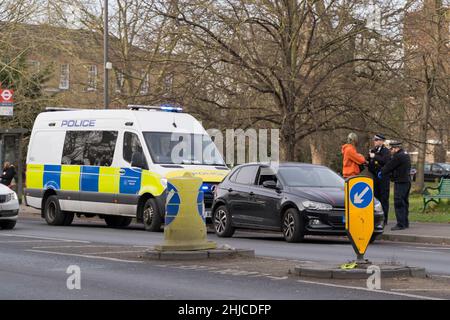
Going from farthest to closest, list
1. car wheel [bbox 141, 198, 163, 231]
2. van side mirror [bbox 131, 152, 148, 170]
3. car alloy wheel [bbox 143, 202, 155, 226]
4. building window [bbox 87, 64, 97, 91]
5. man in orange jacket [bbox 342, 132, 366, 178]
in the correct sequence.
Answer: building window [bbox 87, 64, 97, 91] → van side mirror [bbox 131, 152, 148, 170] → car alloy wheel [bbox 143, 202, 155, 226] → car wheel [bbox 141, 198, 163, 231] → man in orange jacket [bbox 342, 132, 366, 178]

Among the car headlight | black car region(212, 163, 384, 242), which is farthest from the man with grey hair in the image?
the car headlight

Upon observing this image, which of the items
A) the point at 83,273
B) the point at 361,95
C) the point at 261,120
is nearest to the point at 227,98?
the point at 261,120

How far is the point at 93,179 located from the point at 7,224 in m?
2.33

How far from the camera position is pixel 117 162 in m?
23.4

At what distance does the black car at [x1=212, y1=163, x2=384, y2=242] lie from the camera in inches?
736

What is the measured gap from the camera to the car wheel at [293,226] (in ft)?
61.4

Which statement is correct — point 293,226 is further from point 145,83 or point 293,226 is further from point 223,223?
point 145,83

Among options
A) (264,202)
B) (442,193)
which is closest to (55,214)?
(264,202)

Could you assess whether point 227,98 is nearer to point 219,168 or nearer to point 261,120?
point 261,120

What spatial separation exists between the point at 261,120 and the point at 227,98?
1.21m

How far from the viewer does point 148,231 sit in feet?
74.1

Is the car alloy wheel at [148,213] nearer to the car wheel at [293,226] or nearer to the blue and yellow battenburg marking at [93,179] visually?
the blue and yellow battenburg marking at [93,179]

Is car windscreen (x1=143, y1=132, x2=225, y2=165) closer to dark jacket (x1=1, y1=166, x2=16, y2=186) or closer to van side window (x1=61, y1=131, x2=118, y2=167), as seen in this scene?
van side window (x1=61, y1=131, x2=118, y2=167)

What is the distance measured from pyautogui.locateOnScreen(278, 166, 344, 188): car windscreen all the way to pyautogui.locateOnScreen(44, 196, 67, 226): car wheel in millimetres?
7306
